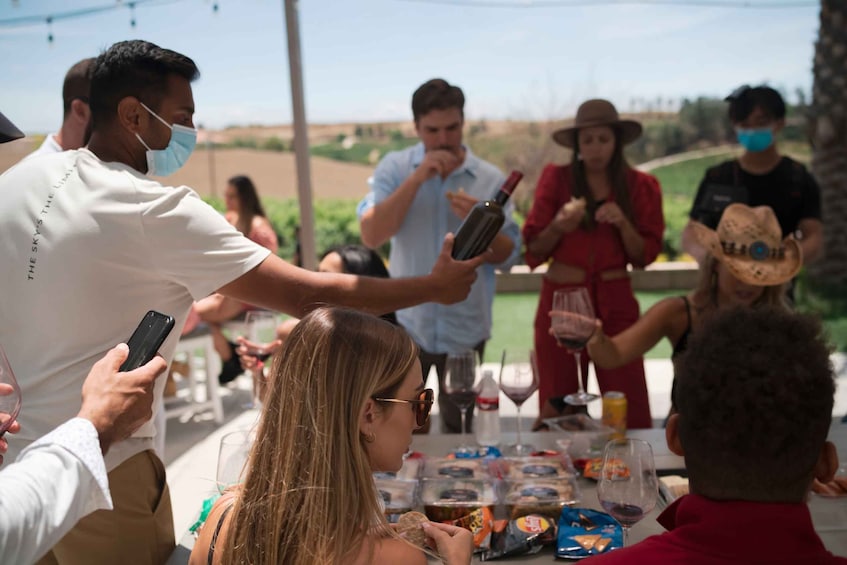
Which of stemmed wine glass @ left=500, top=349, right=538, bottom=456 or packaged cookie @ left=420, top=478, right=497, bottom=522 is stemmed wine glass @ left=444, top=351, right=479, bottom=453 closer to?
stemmed wine glass @ left=500, top=349, right=538, bottom=456

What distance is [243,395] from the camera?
5.75 meters

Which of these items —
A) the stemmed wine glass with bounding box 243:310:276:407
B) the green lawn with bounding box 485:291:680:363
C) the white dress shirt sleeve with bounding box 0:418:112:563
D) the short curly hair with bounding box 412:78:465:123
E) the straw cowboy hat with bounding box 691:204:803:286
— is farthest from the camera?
the green lawn with bounding box 485:291:680:363

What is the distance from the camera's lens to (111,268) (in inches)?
65.4

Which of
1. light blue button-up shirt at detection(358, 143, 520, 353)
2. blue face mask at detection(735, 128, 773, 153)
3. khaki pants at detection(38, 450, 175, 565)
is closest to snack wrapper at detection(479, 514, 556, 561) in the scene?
khaki pants at detection(38, 450, 175, 565)

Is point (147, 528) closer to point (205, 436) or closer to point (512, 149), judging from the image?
point (205, 436)

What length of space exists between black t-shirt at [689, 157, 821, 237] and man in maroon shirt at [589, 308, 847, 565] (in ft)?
8.56

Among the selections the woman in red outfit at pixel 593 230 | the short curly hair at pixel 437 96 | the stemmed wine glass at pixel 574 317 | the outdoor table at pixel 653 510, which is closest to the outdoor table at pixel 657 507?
the outdoor table at pixel 653 510

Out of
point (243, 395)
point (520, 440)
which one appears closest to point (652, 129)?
point (243, 395)

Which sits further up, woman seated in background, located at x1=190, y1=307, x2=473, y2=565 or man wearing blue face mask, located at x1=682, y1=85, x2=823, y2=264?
man wearing blue face mask, located at x1=682, y1=85, x2=823, y2=264

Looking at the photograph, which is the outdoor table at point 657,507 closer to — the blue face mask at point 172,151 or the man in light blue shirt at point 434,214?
the man in light blue shirt at point 434,214

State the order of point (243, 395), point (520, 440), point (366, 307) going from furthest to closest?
point (243, 395) → point (520, 440) → point (366, 307)

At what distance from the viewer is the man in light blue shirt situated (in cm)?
312

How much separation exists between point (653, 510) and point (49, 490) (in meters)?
1.38

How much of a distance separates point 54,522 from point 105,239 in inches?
32.7
